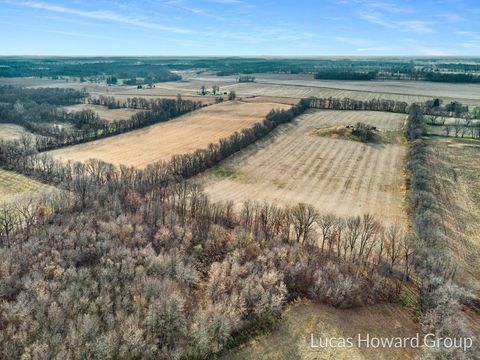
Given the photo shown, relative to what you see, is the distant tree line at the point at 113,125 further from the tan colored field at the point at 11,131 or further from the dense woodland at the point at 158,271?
the dense woodland at the point at 158,271

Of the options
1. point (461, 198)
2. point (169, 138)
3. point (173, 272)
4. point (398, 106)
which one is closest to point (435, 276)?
point (173, 272)

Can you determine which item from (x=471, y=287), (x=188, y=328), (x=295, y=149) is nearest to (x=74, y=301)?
(x=188, y=328)

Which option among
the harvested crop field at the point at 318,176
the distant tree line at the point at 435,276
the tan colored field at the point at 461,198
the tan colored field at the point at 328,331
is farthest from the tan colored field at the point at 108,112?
the tan colored field at the point at 328,331

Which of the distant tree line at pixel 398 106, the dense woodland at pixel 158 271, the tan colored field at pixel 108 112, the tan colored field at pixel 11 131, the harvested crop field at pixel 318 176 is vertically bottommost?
the dense woodland at pixel 158 271

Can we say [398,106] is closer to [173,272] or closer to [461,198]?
[461,198]

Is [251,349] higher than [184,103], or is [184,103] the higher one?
[184,103]

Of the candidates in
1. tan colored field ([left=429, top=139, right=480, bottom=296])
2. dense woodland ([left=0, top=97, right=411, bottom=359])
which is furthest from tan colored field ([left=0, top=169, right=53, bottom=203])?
tan colored field ([left=429, top=139, right=480, bottom=296])

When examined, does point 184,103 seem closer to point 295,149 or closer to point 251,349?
point 295,149
